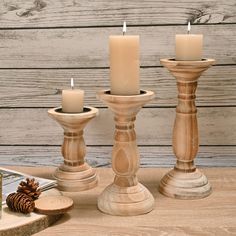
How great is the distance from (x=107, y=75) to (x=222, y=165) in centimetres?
34

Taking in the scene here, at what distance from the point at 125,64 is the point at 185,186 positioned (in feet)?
Result: 0.85

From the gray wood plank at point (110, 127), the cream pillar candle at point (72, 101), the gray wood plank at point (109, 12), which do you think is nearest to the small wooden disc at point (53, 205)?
the cream pillar candle at point (72, 101)

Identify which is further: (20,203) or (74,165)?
(74,165)

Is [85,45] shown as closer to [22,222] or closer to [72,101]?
[72,101]

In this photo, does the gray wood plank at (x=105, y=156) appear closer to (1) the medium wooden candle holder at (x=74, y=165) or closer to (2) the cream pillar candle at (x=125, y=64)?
(1) the medium wooden candle holder at (x=74, y=165)

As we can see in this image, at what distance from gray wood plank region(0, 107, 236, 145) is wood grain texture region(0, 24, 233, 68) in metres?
0.11

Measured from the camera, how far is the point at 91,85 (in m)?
1.02

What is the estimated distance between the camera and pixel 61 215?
733 millimetres

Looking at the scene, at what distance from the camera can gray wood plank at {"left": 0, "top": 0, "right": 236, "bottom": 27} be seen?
38.5 inches

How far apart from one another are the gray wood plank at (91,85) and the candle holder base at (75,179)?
0.69ft

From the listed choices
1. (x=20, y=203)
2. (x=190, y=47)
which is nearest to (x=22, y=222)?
(x=20, y=203)

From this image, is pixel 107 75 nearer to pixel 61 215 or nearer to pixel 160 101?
pixel 160 101

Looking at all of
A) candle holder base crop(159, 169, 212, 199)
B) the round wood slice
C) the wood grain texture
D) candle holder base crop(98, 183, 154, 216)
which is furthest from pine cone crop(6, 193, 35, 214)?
the wood grain texture

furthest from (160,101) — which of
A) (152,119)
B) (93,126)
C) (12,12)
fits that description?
(12,12)
